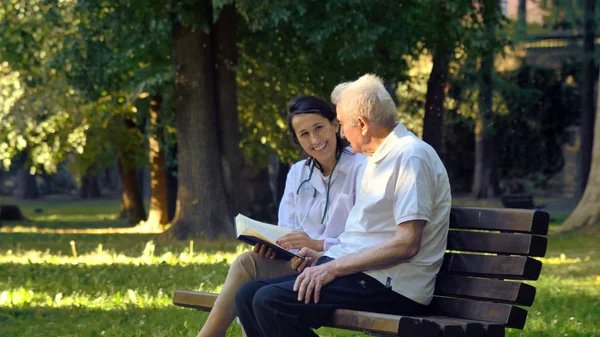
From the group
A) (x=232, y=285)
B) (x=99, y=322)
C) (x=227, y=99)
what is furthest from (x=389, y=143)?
(x=227, y=99)

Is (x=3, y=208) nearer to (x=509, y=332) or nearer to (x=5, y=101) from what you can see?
(x=5, y=101)

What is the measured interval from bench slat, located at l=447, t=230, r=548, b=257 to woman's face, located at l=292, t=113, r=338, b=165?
86 cm

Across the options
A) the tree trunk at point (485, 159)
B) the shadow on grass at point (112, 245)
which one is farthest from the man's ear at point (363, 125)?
the tree trunk at point (485, 159)

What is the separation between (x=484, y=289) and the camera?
17.3 ft

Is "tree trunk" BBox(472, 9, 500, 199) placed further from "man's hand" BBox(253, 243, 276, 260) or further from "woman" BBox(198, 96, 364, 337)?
"man's hand" BBox(253, 243, 276, 260)

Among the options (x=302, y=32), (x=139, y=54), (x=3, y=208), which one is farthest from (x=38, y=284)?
(x=3, y=208)

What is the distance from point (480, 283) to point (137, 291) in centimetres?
Result: 547

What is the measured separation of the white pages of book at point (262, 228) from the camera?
19.2 feet

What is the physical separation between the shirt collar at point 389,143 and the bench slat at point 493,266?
2.07ft

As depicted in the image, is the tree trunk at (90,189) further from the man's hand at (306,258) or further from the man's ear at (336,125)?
the man's hand at (306,258)

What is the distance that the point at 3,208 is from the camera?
3738 centimetres

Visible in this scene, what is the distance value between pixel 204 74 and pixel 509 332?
1188cm

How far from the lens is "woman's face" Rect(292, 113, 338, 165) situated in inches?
236

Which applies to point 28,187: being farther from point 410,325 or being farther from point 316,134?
point 410,325
